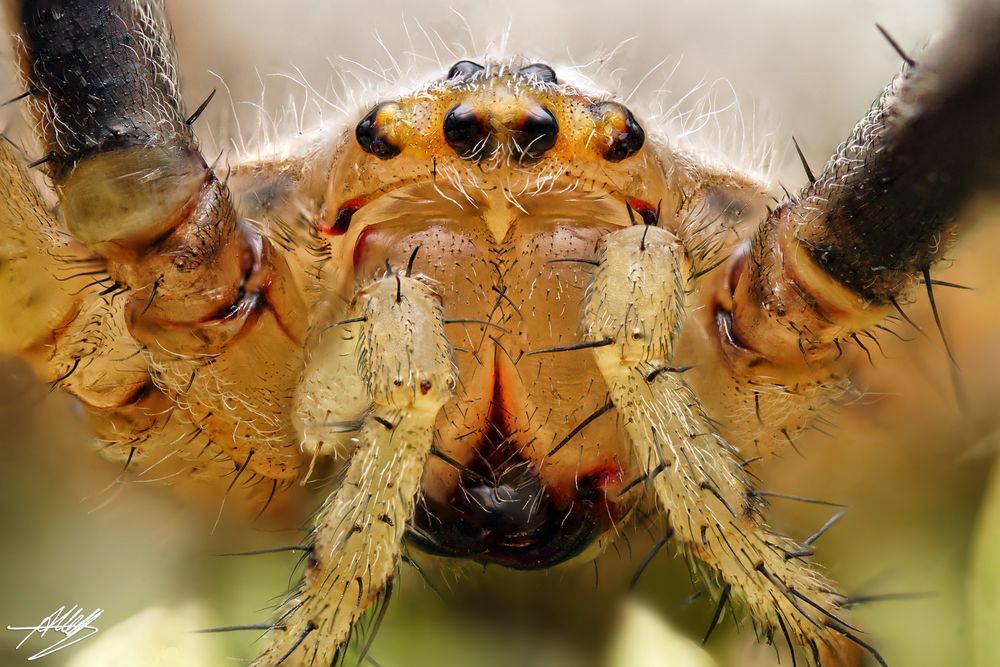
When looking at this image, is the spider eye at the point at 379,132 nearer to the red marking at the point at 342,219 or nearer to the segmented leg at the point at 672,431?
the red marking at the point at 342,219

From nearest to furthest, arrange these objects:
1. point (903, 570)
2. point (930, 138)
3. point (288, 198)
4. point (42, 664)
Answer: point (930, 138)
point (288, 198)
point (42, 664)
point (903, 570)

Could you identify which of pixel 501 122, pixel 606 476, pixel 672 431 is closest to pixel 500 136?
pixel 501 122

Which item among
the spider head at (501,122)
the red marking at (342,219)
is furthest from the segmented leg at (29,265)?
the spider head at (501,122)

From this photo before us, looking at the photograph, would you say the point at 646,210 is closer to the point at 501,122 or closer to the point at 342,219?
the point at 501,122

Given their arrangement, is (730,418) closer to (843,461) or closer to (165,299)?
(843,461)

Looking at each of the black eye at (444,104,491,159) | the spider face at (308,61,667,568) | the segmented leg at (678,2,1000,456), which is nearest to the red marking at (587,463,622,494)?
the spider face at (308,61,667,568)

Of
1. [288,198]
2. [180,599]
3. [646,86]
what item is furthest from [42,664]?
[646,86]
